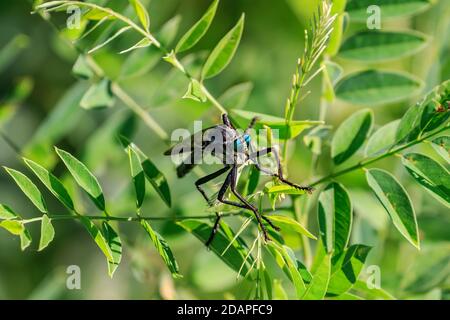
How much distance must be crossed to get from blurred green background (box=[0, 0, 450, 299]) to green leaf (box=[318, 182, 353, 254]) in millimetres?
832

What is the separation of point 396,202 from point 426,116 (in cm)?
32

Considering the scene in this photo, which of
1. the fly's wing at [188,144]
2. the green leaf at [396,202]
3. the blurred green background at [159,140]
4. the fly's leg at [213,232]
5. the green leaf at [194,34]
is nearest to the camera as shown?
the green leaf at [396,202]

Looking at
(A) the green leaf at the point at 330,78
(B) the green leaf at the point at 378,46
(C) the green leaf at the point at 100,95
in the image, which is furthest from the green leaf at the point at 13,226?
(B) the green leaf at the point at 378,46

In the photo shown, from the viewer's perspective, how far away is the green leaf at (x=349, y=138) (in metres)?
2.52

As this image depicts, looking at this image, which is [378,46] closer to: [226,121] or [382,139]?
[382,139]

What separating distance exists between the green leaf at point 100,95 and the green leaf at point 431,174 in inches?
55.6

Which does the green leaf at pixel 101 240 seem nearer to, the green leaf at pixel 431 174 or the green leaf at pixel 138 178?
the green leaf at pixel 138 178

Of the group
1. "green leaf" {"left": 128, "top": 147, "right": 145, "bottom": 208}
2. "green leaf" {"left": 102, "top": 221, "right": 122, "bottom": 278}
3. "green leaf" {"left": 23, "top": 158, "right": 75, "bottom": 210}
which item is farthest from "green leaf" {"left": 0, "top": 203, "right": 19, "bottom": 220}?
"green leaf" {"left": 128, "top": 147, "right": 145, "bottom": 208}

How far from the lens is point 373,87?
2.84 meters

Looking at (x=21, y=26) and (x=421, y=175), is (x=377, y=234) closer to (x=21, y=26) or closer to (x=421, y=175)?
(x=421, y=175)

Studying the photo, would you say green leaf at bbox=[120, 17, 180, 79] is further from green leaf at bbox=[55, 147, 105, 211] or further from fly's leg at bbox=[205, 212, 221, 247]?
fly's leg at bbox=[205, 212, 221, 247]

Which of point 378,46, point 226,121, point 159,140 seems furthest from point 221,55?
point 159,140

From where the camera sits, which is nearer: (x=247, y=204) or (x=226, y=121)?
(x=247, y=204)

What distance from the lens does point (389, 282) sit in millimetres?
3051
